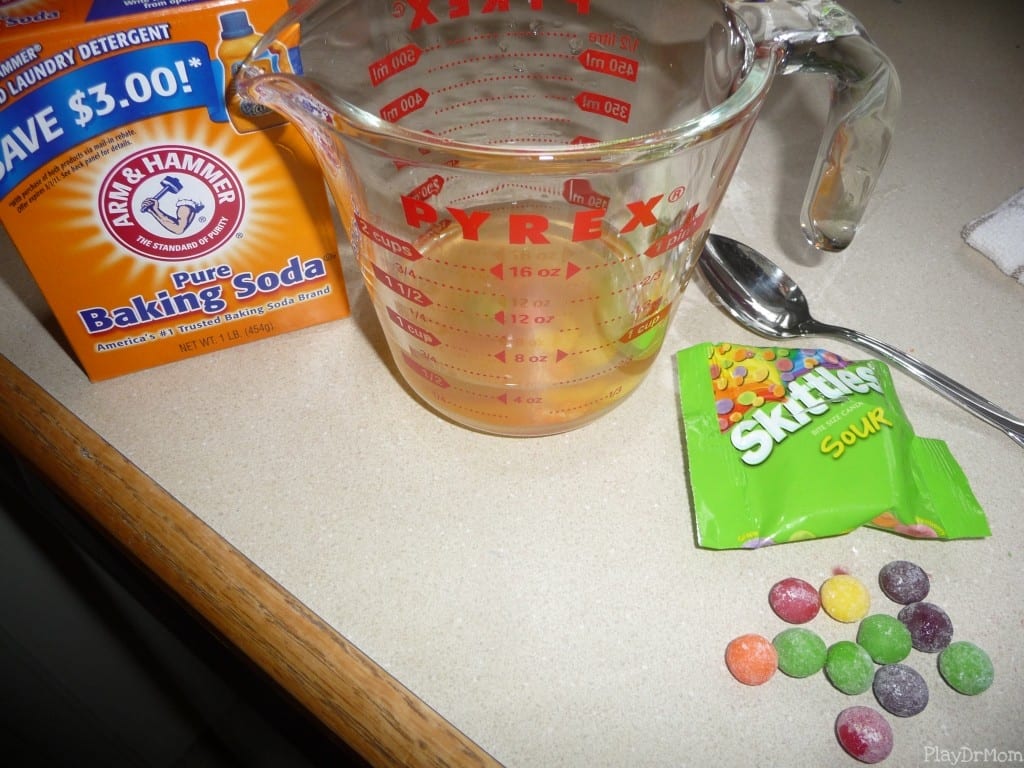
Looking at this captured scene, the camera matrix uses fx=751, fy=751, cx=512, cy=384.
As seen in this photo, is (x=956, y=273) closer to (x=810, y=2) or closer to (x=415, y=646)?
(x=810, y=2)

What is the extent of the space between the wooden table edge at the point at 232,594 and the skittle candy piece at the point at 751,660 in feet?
0.53

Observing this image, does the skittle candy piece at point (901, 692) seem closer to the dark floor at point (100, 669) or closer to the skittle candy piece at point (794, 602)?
the skittle candy piece at point (794, 602)

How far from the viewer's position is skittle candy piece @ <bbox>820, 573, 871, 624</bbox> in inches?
19.2

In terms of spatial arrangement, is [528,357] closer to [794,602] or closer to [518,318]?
[518,318]

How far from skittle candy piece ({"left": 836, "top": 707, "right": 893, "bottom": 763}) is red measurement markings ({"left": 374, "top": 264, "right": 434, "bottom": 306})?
0.36 m

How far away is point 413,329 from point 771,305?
33 centimetres

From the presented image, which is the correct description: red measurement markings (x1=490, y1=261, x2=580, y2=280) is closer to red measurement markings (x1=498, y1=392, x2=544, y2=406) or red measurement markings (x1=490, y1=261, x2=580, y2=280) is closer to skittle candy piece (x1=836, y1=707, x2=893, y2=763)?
red measurement markings (x1=498, y1=392, x2=544, y2=406)

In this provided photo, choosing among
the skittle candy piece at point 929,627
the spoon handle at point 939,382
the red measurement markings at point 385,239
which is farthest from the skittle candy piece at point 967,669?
the red measurement markings at point 385,239

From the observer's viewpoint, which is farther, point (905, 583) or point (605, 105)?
point (605, 105)

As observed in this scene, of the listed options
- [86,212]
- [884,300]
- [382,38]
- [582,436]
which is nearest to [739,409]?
[582,436]

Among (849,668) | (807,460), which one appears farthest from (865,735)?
(807,460)

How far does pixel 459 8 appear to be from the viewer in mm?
565

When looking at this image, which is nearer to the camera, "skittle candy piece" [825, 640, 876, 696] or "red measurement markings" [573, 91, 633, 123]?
"skittle candy piece" [825, 640, 876, 696]

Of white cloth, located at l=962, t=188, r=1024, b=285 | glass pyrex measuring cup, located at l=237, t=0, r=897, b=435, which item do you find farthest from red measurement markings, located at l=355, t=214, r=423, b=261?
white cloth, located at l=962, t=188, r=1024, b=285
